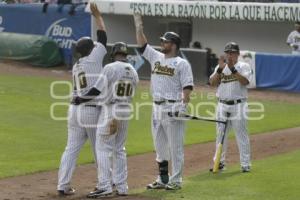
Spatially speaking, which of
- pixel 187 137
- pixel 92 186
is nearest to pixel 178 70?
pixel 92 186

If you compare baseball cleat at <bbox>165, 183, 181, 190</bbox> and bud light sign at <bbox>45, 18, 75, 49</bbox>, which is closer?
baseball cleat at <bbox>165, 183, 181, 190</bbox>

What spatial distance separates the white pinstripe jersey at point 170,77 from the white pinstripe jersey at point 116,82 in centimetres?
39

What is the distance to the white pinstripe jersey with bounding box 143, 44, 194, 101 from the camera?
378 inches

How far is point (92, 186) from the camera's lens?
33.8 ft

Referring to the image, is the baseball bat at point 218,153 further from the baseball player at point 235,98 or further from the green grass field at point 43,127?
the green grass field at point 43,127

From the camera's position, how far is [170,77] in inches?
380

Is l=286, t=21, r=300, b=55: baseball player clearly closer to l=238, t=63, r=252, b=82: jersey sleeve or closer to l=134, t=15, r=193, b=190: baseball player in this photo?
l=238, t=63, r=252, b=82: jersey sleeve

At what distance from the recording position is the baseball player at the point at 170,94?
9.62 metres

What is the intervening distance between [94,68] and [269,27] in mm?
17765

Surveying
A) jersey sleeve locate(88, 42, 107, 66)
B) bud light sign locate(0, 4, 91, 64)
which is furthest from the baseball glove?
bud light sign locate(0, 4, 91, 64)

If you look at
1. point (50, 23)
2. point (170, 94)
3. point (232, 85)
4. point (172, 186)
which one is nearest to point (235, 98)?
point (232, 85)

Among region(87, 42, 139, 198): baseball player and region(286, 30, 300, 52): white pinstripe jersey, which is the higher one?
region(286, 30, 300, 52): white pinstripe jersey

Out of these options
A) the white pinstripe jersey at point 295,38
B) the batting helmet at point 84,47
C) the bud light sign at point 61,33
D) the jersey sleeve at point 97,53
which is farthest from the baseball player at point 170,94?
the bud light sign at point 61,33

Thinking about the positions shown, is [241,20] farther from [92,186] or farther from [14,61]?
[92,186]
